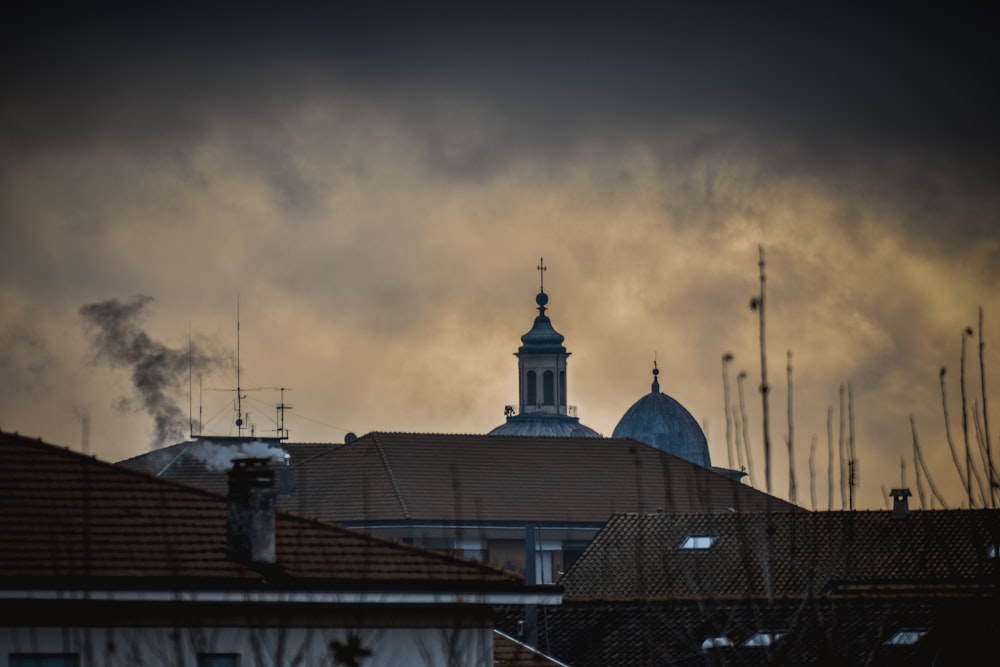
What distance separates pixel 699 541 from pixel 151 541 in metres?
31.1

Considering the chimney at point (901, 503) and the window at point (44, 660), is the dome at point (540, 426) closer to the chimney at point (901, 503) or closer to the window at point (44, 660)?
the chimney at point (901, 503)

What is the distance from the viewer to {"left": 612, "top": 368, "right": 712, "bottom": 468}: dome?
144m

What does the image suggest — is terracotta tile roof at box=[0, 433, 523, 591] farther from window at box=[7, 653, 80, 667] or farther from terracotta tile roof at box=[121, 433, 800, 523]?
terracotta tile roof at box=[121, 433, 800, 523]

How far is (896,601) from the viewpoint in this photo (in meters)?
30.2

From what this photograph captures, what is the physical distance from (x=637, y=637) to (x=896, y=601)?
5082mm

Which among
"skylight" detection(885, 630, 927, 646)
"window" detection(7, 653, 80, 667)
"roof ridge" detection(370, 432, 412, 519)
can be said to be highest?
"roof ridge" detection(370, 432, 412, 519)

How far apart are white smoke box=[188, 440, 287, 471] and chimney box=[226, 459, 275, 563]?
61.4 m

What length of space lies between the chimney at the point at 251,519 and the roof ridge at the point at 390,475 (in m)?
54.8

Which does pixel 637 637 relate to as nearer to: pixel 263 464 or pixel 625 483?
pixel 263 464

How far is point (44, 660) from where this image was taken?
53.7 ft

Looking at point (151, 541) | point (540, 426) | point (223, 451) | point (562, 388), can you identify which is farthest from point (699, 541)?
point (562, 388)

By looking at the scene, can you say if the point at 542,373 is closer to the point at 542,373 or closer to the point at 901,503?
the point at 542,373

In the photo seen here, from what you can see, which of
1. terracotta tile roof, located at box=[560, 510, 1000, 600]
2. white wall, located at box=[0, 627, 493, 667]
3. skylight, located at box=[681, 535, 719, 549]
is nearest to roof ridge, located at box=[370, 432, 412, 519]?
terracotta tile roof, located at box=[560, 510, 1000, 600]

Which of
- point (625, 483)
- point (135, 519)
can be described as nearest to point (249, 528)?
point (135, 519)
